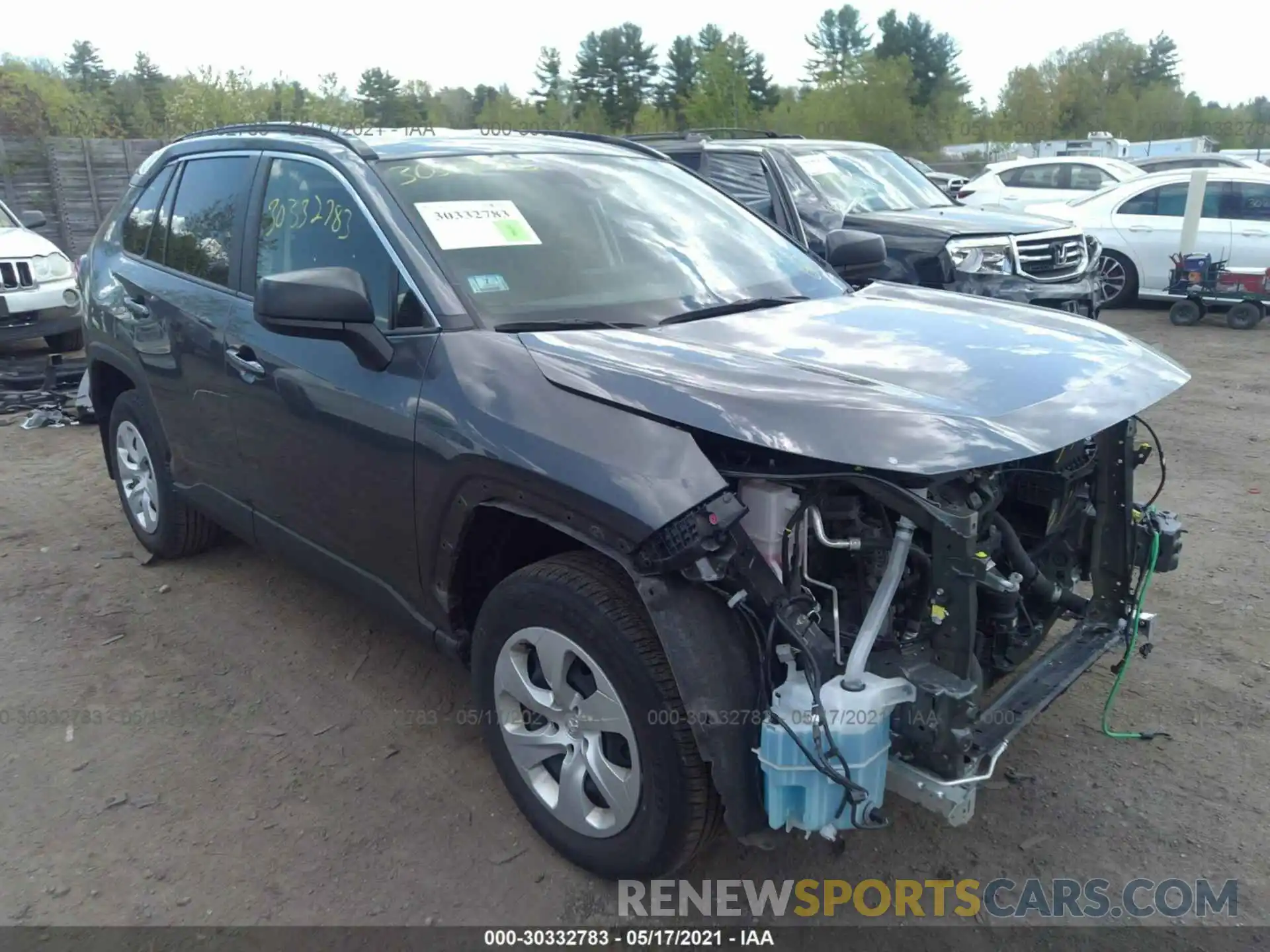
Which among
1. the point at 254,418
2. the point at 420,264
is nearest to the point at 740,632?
the point at 420,264

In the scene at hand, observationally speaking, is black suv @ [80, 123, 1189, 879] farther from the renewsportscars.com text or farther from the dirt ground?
the dirt ground

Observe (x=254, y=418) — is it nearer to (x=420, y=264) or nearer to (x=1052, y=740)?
(x=420, y=264)

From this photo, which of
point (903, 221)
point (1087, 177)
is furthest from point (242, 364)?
point (1087, 177)

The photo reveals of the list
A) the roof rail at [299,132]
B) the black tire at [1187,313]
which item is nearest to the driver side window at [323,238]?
the roof rail at [299,132]

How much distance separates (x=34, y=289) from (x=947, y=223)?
8.45 metres

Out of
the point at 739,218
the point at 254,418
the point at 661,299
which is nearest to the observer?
the point at 661,299

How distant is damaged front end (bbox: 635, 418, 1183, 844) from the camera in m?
2.20

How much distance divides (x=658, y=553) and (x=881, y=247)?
2.59 meters

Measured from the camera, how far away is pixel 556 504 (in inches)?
97.3

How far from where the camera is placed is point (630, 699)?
2400mm

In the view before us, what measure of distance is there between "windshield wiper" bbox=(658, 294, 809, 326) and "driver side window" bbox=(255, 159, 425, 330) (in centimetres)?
79

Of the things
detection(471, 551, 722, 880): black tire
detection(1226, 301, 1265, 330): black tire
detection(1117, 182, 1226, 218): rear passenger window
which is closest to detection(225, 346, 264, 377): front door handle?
detection(471, 551, 722, 880): black tire

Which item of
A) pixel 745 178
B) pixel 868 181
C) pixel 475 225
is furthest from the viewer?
pixel 868 181

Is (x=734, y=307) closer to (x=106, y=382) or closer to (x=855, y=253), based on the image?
(x=855, y=253)
